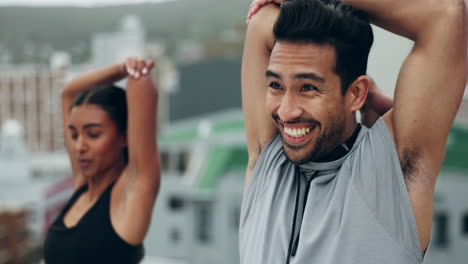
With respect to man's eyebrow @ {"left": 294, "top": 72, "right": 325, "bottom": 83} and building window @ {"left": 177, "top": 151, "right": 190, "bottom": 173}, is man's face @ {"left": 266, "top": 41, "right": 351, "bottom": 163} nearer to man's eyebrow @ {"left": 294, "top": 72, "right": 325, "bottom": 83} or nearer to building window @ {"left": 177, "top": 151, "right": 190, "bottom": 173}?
man's eyebrow @ {"left": 294, "top": 72, "right": 325, "bottom": 83}

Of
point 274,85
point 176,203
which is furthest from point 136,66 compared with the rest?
point 176,203

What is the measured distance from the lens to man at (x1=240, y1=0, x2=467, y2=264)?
0.75 meters

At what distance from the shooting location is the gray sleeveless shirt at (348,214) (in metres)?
0.74

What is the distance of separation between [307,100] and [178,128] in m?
7.52

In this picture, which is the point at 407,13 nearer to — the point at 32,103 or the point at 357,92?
the point at 357,92

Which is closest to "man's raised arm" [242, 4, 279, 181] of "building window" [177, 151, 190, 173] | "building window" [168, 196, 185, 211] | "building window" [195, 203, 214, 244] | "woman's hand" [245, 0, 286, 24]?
"woman's hand" [245, 0, 286, 24]

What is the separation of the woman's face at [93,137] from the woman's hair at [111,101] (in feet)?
0.04

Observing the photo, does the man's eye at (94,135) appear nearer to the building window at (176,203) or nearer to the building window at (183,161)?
the building window at (176,203)

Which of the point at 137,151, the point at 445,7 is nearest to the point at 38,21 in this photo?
the point at 137,151

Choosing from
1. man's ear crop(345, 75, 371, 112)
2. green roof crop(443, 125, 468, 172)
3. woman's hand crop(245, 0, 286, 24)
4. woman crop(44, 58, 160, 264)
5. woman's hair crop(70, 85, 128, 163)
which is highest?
woman's hand crop(245, 0, 286, 24)

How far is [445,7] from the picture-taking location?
0.74 m

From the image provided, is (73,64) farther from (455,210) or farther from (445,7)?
(445,7)

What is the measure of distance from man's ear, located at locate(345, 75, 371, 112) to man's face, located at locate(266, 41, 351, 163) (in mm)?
12

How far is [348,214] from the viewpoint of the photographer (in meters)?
0.75
